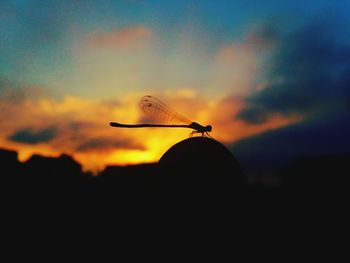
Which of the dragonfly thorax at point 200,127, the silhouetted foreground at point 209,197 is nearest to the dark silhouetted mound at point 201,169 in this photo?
the silhouetted foreground at point 209,197

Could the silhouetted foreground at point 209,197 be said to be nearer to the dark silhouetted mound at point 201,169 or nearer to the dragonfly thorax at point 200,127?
the dark silhouetted mound at point 201,169

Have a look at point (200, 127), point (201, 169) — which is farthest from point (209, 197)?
point (200, 127)

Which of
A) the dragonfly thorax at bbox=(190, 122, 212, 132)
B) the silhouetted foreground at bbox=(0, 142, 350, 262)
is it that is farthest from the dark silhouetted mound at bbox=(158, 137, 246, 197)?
the dragonfly thorax at bbox=(190, 122, 212, 132)

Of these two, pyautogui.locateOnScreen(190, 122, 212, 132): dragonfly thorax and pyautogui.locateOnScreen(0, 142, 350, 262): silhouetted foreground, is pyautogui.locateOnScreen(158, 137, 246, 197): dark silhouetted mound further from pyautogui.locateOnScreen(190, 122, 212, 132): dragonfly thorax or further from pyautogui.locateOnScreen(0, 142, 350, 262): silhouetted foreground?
pyautogui.locateOnScreen(190, 122, 212, 132): dragonfly thorax

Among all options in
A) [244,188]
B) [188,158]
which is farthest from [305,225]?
[188,158]

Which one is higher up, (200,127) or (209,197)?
(200,127)

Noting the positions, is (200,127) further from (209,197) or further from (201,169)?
(209,197)

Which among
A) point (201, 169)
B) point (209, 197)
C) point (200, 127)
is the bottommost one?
point (209, 197)
